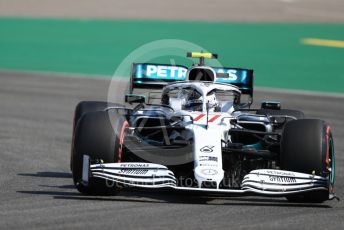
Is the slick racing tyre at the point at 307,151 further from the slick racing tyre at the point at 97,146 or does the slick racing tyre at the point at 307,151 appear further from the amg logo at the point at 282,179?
the slick racing tyre at the point at 97,146

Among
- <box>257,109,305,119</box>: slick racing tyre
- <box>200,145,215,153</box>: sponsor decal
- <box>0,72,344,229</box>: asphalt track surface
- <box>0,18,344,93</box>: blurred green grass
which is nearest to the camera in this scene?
<box>0,72,344,229</box>: asphalt track surface

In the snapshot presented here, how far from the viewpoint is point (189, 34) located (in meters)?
39.6

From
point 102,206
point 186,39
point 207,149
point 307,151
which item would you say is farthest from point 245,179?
point 186,39

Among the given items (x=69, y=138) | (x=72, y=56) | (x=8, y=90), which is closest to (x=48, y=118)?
(x=69, y=138)

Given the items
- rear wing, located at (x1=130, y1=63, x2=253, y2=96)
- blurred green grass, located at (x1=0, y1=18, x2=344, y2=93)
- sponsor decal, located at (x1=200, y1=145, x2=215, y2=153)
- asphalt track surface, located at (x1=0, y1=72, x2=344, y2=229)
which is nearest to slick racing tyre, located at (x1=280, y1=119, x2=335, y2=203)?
Result: asphalt track surface, located at (x1=0, y1=72, x2=344, y2=229)

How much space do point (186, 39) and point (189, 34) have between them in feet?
6.27

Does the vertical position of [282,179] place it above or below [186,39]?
below

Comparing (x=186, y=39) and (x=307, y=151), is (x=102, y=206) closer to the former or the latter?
(x=307, y=151)

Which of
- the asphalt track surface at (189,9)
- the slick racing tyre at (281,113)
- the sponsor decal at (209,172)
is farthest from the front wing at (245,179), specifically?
the asphalt track surface at (189,9)

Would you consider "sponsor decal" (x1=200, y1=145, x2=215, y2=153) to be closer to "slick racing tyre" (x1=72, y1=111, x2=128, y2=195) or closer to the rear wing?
"slick racing tyre" (x1=72, y1=111, x2=128, y2=195)

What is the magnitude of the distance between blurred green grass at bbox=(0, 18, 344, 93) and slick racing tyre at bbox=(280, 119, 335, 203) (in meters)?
17.3

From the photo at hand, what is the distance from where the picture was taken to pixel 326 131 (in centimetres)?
1178

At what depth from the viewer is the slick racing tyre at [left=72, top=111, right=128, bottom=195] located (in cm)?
1159

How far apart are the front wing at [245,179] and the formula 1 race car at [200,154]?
1cm
